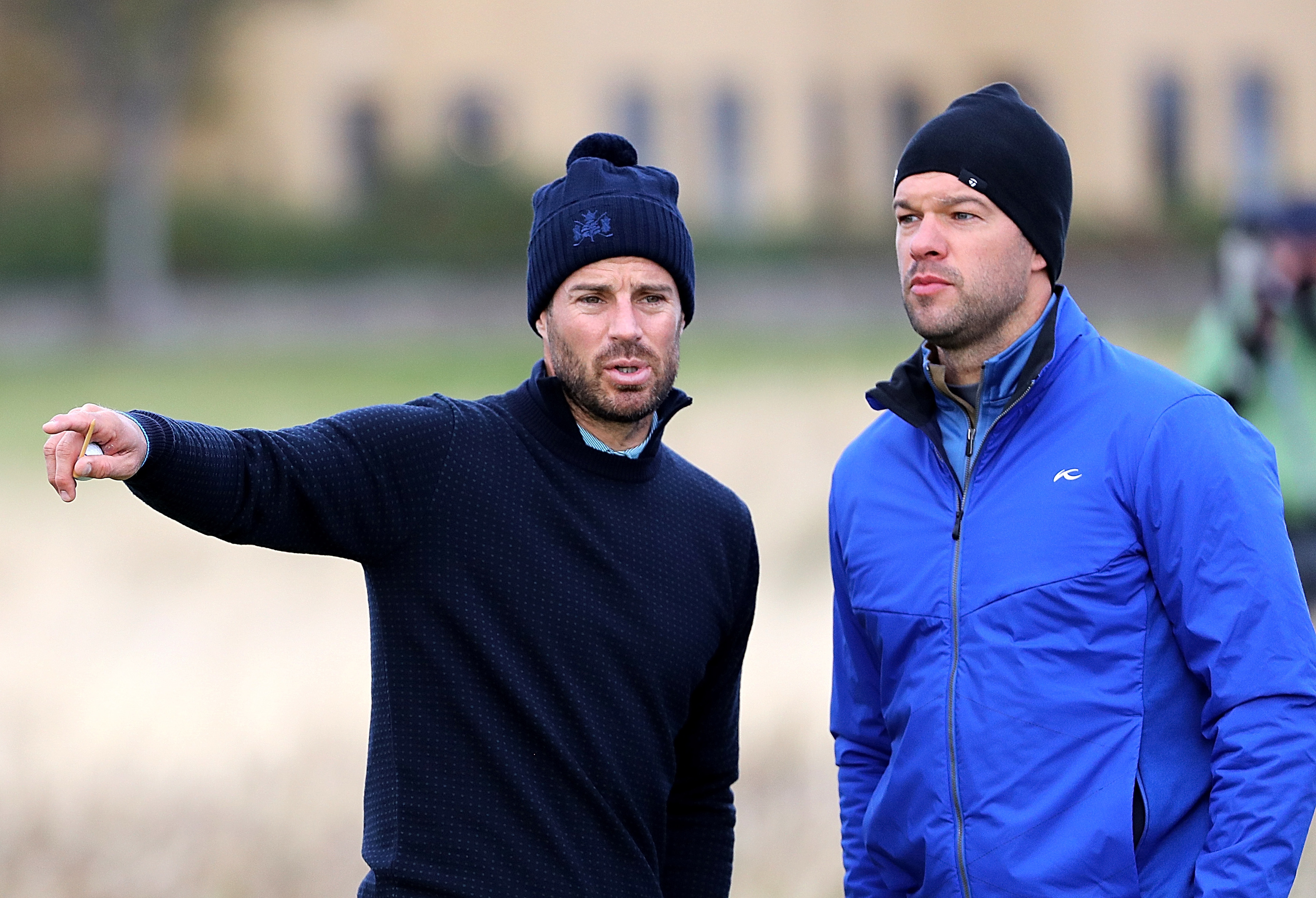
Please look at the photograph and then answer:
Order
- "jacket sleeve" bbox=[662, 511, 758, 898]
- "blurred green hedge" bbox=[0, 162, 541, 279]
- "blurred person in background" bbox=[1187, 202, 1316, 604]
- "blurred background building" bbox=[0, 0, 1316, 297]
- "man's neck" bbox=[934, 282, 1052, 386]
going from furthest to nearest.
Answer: "blurred background building" bbox=[0, 0, 1316, 297] < "blurred green hedge" bbox=[0, 162, 541, 279] < "blurred person in background" bbox=[1187, 202, 1316, 604] < "jacket sleeve" bbox=[662, 511, 758, 898] < "man's neck" bbox=[934, 282, 1052, 386]

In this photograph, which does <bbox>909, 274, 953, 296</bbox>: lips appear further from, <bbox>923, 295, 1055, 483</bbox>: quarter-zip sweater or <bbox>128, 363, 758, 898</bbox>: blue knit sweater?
<bbox>128, 363, 758, 898</bbox>: blue knit sweater

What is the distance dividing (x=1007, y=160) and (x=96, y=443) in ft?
5.60

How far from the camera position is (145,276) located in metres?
26.7

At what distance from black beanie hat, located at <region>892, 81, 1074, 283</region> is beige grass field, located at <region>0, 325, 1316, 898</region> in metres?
3.13

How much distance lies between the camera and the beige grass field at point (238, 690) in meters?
6.29

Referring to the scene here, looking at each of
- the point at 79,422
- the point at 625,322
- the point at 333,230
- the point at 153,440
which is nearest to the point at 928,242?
the point at 625,322

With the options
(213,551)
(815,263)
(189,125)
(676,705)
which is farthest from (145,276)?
(676,705)

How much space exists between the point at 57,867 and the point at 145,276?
21697 mm

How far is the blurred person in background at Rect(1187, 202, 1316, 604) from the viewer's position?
6609mm

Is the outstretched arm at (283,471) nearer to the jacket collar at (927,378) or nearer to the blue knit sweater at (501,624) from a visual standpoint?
the blue knit sweater at (501,624)

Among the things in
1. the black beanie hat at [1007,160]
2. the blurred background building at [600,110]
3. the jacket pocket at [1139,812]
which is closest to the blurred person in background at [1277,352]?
the black beanie hat at [1007,160]

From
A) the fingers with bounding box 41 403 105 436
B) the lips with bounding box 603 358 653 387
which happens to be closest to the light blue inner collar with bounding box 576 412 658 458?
the lips with bounding box 603 358 653 387

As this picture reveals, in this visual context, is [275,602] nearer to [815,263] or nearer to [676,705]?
[676,705]

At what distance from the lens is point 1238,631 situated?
277 cm
